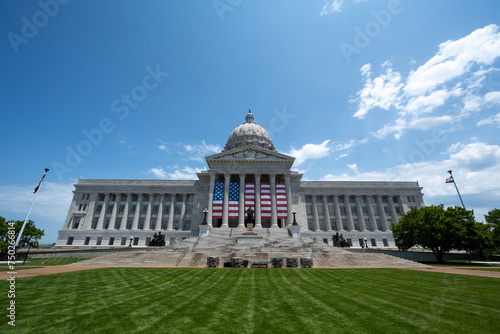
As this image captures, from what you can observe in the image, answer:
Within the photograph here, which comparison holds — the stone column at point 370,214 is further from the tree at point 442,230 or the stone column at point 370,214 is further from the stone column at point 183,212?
the stone column at point 183,212

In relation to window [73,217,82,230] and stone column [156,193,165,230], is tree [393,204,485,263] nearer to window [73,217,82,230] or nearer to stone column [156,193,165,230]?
stone column [156,193,165,230]

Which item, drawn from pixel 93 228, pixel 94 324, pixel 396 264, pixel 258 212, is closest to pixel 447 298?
pixel 94 324

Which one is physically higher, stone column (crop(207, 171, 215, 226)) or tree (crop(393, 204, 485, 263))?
stone column (crop(207, 171, 215, 226))

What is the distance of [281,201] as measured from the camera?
53.4 m

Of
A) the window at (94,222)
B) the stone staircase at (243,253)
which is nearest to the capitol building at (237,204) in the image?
the window at (94,222)

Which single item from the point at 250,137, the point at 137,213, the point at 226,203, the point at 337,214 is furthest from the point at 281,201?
the point at 137,213

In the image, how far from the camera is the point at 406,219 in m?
41.0

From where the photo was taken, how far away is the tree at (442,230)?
3406cm

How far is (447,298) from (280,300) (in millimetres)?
7116

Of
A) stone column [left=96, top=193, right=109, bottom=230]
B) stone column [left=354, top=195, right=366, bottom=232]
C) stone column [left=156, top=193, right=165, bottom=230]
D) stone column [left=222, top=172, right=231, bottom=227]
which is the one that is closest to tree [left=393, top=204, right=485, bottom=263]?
stone column [left=354, top=195, right=366, bottom=232]

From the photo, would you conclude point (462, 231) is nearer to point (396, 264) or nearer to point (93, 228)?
point (396, 264)

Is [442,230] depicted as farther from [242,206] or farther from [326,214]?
[242,206]

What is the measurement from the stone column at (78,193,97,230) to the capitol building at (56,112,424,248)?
0.25m

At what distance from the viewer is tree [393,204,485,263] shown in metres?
34.1
